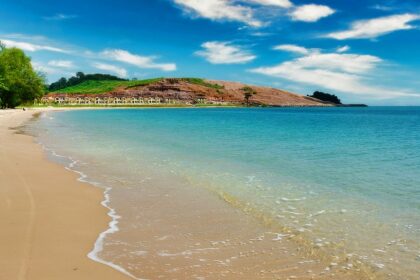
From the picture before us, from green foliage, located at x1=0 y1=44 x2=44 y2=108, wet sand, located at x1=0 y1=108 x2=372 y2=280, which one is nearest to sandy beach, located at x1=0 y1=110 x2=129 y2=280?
wet sand, located at x1=0 y1=108 x2=372 y2=280

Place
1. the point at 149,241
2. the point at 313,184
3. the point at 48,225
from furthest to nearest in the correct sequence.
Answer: the point at 313,184
the point at 48,225
the point at 149,241

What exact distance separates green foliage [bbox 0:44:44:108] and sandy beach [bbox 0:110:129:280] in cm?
7813

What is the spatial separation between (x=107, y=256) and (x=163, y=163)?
38.7 feet

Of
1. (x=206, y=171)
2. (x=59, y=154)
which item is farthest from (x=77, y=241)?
(x=59, y=154)

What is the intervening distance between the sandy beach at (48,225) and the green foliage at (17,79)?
78.1m

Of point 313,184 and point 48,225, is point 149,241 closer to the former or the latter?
point 48,225

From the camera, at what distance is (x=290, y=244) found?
7672 mm

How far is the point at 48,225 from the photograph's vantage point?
814cm

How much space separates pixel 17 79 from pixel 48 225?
281ft

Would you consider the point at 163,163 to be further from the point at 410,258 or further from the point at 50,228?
the point at 410,258

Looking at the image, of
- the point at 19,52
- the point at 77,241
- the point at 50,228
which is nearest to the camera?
the point at 77,241

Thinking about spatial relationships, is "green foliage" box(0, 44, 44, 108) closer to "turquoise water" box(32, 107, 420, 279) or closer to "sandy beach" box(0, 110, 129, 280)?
"turquoise water" box(32, 107, 420, 279)

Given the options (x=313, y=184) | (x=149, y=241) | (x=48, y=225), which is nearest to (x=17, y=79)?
(x=313, y=184)

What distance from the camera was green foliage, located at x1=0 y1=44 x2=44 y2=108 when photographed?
83312 mm
